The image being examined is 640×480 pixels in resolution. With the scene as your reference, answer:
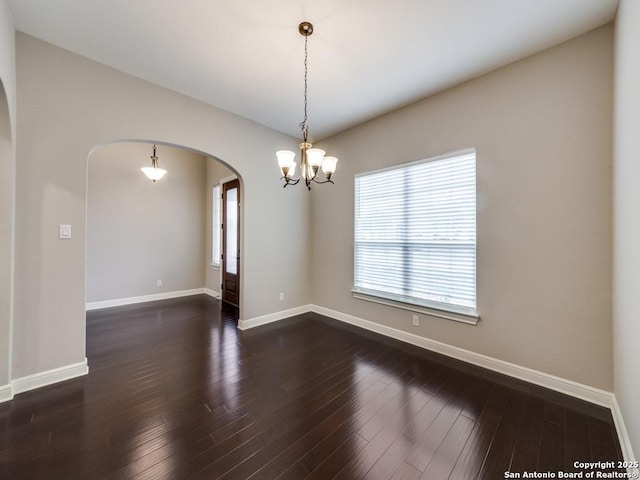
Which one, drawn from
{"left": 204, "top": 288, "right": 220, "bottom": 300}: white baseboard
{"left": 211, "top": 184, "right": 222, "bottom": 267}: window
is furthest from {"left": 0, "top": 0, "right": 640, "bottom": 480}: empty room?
{"left": 211, "top": 184, "right": 222, "bottom": 267}: window

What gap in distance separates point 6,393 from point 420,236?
4.20m

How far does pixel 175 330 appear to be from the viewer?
3.64 meters

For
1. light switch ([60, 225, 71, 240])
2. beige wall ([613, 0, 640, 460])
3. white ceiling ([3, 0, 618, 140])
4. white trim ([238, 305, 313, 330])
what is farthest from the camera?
white trim ([238, 305, 313, 330])

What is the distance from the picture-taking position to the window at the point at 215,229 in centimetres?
576

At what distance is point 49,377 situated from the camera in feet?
7.63

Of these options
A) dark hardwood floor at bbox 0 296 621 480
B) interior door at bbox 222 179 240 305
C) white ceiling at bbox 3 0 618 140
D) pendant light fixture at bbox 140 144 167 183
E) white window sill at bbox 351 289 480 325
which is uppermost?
white ceiling at bbox 3 0 618 140

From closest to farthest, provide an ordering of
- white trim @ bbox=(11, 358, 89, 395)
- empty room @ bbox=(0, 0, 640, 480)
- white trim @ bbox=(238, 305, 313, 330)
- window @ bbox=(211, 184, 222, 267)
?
empty room @ bbox=(0, 0, 640, 480)
white trim @ bbox=(11, 358, 89, 395)
white trim @ bbox=(238, 305, 313, 330)
window @ bbox=(211, 184, 222, 267)

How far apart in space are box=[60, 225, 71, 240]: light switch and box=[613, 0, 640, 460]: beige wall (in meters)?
4.27

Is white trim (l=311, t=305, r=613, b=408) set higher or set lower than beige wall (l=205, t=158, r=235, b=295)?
lower

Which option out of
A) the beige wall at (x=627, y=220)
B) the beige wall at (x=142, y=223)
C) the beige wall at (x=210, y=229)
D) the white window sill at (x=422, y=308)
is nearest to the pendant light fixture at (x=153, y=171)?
the beige wall at (x=142, y=223)

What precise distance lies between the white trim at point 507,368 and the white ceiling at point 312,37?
297cm

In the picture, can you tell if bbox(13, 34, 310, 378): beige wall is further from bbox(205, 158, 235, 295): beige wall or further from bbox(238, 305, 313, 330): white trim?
bbox(205, 158, 235, 295): beige wall

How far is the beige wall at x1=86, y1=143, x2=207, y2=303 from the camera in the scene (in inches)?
183

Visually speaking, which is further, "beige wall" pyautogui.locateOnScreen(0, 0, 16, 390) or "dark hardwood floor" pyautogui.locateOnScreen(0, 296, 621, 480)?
"beige wall" pyautogui.locateOnScreen(0, 0, 16, 390)
